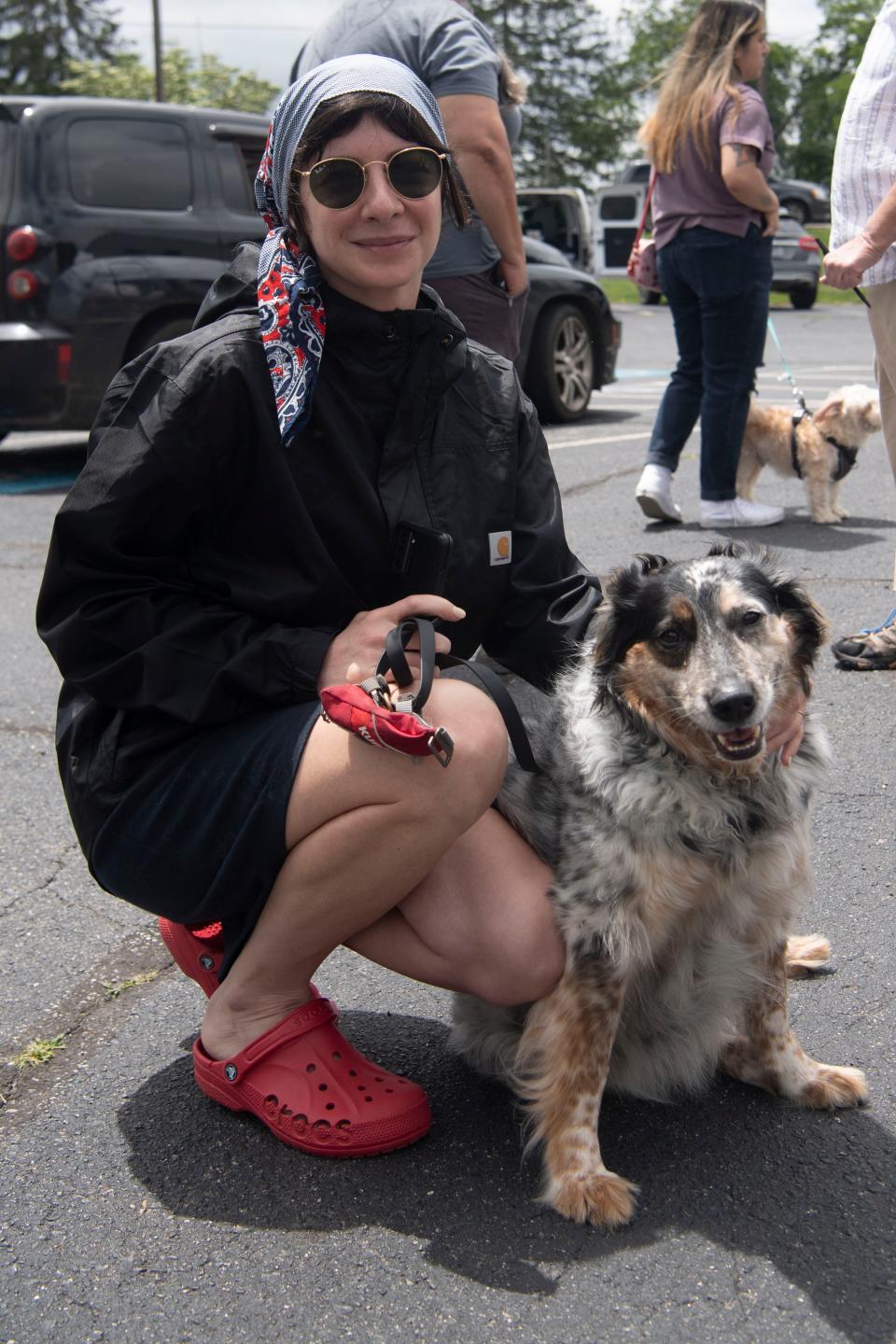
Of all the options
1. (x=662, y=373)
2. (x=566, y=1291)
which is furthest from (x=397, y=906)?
(x=662, y=373)

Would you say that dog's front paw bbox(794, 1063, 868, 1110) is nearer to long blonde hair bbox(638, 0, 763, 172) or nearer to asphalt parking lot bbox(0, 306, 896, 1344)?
asphalt parking lot bbox(0, 306, 896, 1344)

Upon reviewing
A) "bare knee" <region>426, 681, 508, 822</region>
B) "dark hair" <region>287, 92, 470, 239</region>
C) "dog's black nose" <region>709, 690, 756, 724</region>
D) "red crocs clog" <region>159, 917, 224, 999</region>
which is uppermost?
"dark hair" <region>287, 92, 470, 239</region>

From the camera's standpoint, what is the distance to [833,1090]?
2.58 meters

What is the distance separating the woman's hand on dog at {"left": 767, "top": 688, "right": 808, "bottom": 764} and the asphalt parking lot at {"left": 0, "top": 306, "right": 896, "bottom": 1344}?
71 cm

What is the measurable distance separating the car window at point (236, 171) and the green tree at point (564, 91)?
52.0 meters

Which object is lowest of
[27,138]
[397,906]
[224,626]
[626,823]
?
[397,906]

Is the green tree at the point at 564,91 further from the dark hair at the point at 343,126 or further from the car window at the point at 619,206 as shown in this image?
the dark hair at the point at 343,126

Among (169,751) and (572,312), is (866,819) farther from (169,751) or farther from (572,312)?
(572,312)

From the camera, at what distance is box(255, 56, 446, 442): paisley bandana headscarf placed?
94.7 inches

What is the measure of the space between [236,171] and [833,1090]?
7761 mm

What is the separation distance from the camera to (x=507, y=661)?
9.39 ft

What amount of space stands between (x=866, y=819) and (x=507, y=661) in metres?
1.40

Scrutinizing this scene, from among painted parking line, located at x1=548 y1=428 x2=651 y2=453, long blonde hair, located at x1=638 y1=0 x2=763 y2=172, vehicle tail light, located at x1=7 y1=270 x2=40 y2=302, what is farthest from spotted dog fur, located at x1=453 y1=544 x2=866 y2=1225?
painted parking line, located at x1=548 y1=428 x2=651 y2=453

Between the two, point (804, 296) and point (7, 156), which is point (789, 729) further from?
point (804, 296)
